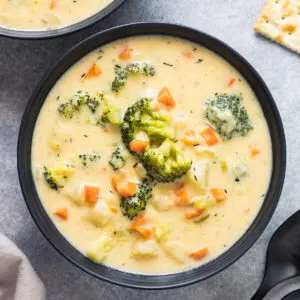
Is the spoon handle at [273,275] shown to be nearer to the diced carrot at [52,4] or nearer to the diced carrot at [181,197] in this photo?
the diced carrot at [181,197]

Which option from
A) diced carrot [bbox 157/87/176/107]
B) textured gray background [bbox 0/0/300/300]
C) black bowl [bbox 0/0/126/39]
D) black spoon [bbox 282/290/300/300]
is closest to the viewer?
black spoon [bbox 282/290/300/300]

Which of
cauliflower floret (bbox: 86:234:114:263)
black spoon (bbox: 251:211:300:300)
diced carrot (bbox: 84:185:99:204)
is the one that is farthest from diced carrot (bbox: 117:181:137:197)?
A: black spoon (bbox: 251:211:300:300)

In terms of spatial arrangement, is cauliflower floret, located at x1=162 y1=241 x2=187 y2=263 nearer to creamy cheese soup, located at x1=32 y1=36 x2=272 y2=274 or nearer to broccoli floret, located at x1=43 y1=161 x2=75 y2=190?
creamy cheese soup, located at x1=32 y1=36 x2=272 y2=274

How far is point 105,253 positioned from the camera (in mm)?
3246

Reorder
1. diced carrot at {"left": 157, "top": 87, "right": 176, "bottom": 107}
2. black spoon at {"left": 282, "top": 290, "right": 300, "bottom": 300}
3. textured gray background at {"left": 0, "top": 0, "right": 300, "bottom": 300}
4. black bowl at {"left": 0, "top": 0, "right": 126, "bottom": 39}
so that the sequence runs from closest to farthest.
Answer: black spoon at {"left": 282, "top": 290, "right": 300, "bottom": 300}, diced carrot at {"left": 157, "top": 87, "right": 176, "bottom": 107}, black bowl at {"left": 0, "top": 0, "right": 126, "bottom": 39}, textured gray background at {"left": 0, "top": 0, "right": 300, "bottom": 300}

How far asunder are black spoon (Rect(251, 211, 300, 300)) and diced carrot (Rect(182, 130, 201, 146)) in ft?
2.18

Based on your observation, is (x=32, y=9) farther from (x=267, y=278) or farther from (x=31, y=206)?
(x=267, y=278)

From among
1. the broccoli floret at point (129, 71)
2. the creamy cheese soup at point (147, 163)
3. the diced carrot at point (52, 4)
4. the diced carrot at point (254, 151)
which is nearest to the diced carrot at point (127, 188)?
the creamy cheese soup at point (147, 163)

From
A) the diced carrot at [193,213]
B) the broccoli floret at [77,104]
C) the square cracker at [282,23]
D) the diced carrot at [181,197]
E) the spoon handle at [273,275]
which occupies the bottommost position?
the spoon handle at [273,275]

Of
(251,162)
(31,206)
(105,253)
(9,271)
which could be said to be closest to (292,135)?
(251,162)

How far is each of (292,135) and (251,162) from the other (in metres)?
0.46

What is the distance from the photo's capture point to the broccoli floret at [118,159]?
318cm

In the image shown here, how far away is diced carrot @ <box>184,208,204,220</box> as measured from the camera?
319 centimetres

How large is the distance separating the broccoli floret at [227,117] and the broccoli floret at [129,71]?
12.9 inches
